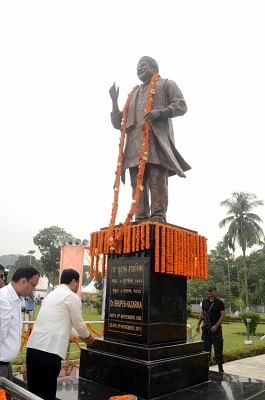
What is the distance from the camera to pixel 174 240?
4.66 metres

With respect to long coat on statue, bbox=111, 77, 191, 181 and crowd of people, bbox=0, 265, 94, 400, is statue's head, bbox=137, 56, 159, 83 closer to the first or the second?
long coat on statue, bbox=111, 77, 191, 181

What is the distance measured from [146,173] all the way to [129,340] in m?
2.21

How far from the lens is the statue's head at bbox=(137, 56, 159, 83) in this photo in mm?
5449

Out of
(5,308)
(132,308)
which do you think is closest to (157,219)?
(132,308)

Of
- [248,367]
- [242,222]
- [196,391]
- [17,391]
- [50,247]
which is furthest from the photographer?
[50,247]

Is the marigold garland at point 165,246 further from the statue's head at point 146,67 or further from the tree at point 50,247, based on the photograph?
the tree at point 50,247

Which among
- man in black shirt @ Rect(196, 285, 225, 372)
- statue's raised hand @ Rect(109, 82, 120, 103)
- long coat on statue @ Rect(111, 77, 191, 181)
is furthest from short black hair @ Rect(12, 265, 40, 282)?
man in black shirt @ Rect(196, 285, 225, 372)

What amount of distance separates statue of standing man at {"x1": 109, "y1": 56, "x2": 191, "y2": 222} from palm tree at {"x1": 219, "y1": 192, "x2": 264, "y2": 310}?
25592 mm

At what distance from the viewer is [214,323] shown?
21.3ft

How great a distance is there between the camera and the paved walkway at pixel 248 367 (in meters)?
7.46

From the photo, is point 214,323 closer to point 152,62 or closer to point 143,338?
point 143,338

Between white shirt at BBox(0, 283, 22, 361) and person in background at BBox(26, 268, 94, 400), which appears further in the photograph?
person in background at BBox(26, 268, 94, 400)

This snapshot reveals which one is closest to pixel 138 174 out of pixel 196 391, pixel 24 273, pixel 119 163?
pixel 119 163

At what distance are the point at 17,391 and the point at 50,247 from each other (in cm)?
4659
